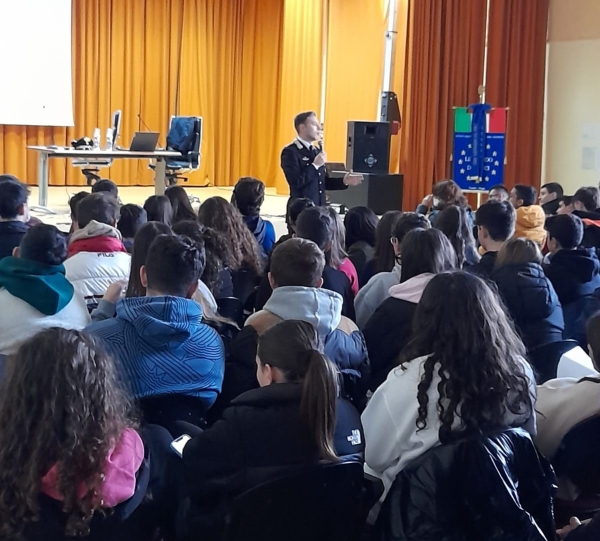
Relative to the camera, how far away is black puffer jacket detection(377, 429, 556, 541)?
1.73m

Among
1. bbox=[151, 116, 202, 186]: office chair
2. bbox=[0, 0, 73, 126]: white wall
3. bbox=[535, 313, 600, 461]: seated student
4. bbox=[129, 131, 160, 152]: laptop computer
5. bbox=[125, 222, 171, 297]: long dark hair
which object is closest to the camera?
bbox=[535, 313, 600, 461]: seated student

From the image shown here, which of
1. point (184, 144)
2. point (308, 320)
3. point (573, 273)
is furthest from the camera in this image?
point (184, 144)

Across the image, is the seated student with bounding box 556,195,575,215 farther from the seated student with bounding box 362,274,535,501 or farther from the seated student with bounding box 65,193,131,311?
the seated student with bounding box 362,274,535,501

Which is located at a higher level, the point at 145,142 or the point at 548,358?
the point at 145,142

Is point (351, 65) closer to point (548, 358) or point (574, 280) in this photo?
point (574, 280)

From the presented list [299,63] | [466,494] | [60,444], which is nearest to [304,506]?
[466,494]

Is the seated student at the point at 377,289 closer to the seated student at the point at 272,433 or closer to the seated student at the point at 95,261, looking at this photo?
the seated student at the point at 95,261

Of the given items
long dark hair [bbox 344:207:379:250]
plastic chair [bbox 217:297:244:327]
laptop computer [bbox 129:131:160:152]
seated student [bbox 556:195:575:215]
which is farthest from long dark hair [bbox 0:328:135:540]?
laptop computer [bbox 129:131:160:152]

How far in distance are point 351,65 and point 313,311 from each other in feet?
28.9

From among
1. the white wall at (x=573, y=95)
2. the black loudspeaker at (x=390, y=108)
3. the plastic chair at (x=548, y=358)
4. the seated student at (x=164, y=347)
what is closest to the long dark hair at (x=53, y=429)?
the seated student at (x=164, y=347)

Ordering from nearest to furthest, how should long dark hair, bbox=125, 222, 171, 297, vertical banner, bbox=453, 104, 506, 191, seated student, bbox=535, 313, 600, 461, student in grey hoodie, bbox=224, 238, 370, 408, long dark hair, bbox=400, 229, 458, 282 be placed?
seated student, bbox=535, 313, 600, 461
student in grey hoodie, bbox=224, 238, 370, 408
long dark hair, bbox=125, 222, 171, 297
long dark hair, bbox=400, 229, 458, 282
vertical banner, bbox=453, 104, 506, 191

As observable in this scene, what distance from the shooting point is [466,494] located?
173cm

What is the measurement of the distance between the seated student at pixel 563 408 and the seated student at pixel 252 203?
227cm

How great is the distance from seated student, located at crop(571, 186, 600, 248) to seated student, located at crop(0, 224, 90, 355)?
2.75 metres
